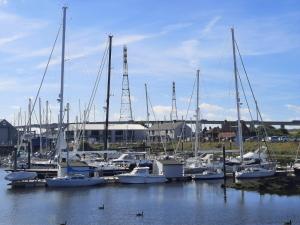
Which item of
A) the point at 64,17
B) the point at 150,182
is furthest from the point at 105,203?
the point at 64,17

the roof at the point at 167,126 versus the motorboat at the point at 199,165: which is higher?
the roof at the point at 167,126

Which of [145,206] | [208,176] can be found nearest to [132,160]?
[208,176]

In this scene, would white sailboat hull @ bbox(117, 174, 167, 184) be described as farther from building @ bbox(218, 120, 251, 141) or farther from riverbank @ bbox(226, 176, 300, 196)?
building @ bbox(218, 120, 251, 141)

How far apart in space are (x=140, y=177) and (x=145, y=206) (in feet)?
69.1

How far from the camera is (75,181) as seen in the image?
6956 centimetres

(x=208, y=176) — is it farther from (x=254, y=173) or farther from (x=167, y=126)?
(x=167, y=126)

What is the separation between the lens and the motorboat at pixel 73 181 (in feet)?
226

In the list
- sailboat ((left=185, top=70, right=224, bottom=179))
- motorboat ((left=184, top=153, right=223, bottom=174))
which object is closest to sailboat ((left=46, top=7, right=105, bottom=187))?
sailboat ((left=185, top=70, right=224, bottom=179))

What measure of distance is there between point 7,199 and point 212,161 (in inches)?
1536

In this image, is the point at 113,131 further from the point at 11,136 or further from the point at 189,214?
the point at 189,214

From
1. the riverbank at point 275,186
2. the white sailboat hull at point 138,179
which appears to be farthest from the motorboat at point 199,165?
the riverbank at point 275,186

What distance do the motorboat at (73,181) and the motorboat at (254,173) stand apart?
1914 cm


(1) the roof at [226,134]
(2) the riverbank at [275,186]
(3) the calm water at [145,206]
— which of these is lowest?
(3) the calm water at [145,206]

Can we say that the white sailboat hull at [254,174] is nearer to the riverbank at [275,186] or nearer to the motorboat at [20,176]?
the riverbank at [275,186]
